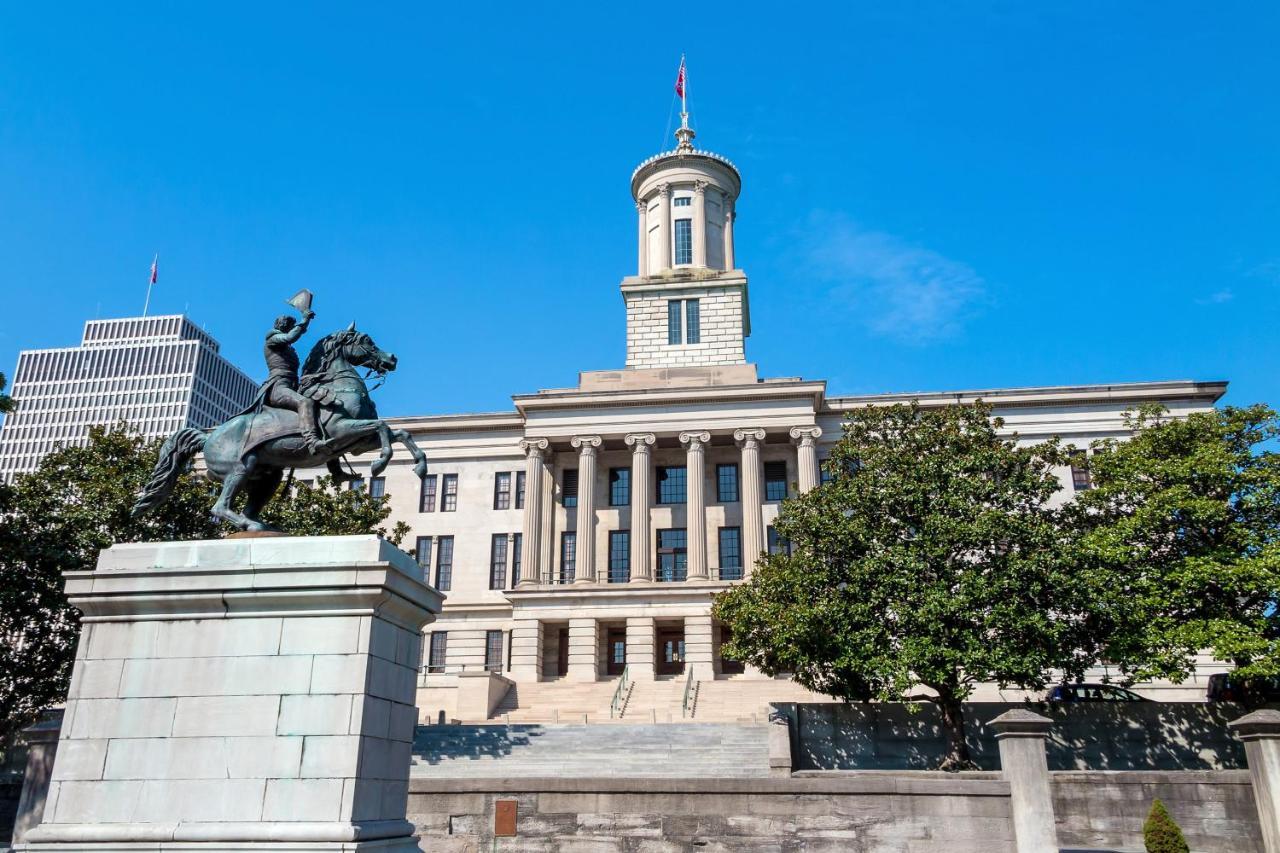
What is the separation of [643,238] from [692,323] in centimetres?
772

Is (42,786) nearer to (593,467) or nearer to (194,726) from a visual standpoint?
(194,726)

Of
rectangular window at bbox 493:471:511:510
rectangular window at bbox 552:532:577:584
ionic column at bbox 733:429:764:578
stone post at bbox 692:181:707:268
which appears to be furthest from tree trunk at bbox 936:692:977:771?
stone post at bbox 692:181:707:268

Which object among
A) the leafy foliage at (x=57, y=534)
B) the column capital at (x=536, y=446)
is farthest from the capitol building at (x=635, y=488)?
the leafy foliage at (x=57, y=534)

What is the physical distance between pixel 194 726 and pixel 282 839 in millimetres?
1500

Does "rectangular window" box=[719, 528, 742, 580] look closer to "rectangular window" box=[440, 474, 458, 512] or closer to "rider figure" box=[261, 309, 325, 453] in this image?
"rectangular window" box=[440, 474, 458, 512]

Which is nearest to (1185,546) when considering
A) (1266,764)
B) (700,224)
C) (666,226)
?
→ (1266,764)

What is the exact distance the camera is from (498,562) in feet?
179

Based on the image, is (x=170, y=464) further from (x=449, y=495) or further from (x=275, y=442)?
(x=449, y=495)

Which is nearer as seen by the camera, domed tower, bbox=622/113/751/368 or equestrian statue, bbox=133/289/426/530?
equestrian statue, bbox=133/289/426/530

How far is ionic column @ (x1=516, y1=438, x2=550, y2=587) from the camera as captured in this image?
50.0 metres

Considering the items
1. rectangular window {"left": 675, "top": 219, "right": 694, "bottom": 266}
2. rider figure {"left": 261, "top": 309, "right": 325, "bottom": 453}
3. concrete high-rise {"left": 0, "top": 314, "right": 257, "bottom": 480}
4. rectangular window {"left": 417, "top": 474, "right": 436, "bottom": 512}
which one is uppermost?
concrete high-rise {"left": 0, "top": 314, "right": 257, "bottom": 480}

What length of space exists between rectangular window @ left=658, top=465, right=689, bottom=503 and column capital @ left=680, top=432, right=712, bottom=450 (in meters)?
3.46

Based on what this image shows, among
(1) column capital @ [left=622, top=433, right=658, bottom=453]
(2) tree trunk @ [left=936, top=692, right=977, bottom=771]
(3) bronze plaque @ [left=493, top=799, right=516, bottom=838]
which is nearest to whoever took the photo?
(3) bronze plaque @ [left=493, top=799, right=516, bottom=838]

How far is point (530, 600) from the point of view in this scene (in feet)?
→ 159
